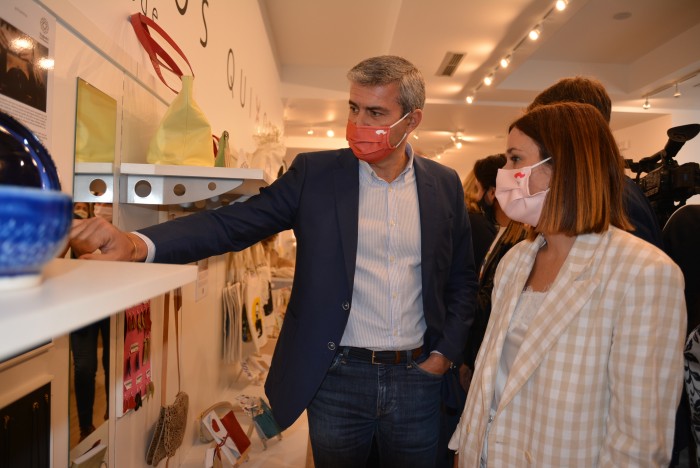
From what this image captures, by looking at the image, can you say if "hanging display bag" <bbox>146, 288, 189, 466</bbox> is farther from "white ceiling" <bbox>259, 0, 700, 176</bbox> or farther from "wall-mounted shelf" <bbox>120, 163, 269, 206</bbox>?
"white ceiling" <bbox>259, 0, 700, 176</bbox>

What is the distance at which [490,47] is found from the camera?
15.4ft

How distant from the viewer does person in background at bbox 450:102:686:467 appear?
1.03 metres

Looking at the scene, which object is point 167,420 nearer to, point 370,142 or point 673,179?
point 370,142

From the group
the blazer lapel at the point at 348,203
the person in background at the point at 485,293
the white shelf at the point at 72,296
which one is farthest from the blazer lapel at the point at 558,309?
the white shelf at the point at 72,296

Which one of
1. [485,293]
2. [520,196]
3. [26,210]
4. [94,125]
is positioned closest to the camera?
[26,210]

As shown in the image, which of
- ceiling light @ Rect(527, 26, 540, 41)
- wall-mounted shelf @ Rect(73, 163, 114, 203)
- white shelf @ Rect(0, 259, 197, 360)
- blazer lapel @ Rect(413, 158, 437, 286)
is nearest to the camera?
white shelf @ Rect(0, 259, 197, 360)

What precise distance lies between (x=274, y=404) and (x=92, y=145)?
0.94 m

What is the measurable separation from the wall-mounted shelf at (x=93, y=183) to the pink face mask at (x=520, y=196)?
41.9 inches

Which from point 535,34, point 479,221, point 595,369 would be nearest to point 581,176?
point 595,369

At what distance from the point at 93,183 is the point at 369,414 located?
107 centimetres

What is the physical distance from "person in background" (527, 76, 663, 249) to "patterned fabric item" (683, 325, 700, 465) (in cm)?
28

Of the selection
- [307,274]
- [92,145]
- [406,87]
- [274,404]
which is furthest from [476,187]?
[92,145]

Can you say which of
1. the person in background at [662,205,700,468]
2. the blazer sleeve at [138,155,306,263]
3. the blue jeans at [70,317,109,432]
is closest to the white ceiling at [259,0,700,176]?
the person in background at [662,205,700,468]

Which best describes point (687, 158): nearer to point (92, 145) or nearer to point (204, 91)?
point (204, 91)
